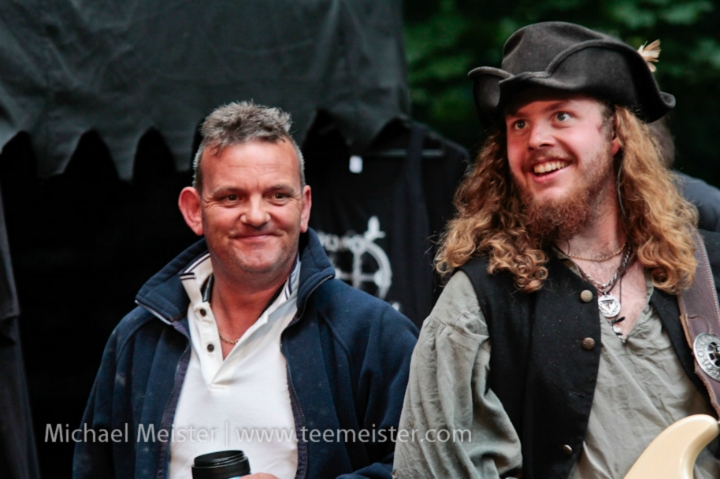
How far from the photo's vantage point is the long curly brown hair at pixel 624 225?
2.86 meters

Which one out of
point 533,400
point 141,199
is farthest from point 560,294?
point 141,199

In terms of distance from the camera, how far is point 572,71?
2.87m

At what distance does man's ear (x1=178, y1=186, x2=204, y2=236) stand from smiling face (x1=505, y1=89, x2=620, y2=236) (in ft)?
3.56

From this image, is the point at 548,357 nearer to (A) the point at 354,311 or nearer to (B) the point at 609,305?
(B) the point at 609,305

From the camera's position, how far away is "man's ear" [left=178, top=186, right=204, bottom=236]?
131 inches

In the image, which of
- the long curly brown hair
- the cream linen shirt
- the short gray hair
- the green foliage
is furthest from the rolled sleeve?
the green foliage

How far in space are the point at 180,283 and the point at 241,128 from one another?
556 millimetres

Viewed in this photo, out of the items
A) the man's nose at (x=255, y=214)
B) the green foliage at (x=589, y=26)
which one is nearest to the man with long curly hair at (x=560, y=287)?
the man's nose at (x=255, y=214)

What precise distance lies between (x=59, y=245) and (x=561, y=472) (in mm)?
2677

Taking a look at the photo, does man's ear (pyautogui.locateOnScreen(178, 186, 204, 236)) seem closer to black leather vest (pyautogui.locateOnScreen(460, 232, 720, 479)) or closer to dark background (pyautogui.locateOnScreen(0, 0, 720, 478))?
dark background (pyautogui.locateOnScreen(0, 0, 720, 478))

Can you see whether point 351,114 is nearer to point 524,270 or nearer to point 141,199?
point 141,199

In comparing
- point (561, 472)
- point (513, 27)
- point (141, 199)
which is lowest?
point (561, 472)

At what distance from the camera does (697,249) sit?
295cm

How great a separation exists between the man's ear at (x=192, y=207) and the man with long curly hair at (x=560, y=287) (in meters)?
0.86
